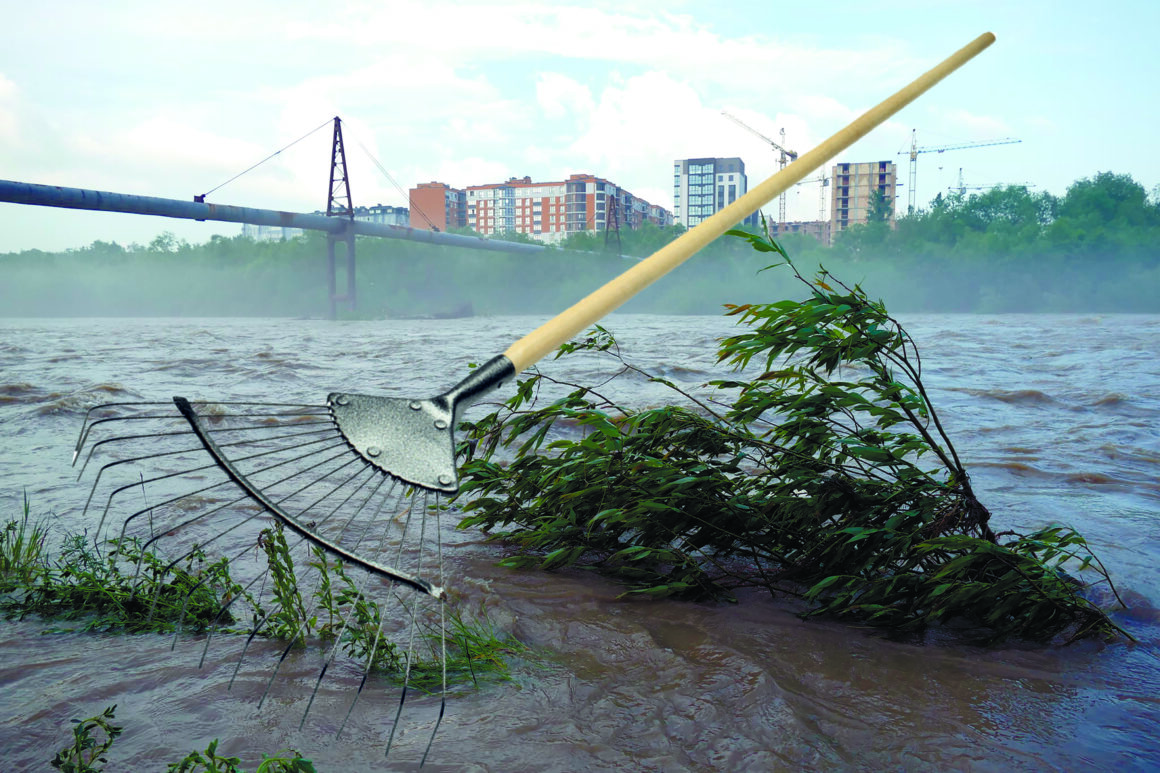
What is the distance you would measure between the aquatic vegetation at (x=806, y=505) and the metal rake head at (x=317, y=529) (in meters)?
0.82

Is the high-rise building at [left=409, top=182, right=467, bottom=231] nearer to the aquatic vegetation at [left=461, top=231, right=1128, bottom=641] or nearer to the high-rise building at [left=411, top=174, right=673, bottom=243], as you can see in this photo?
the high-rise building at [left=411, top=174, right=673, bottom=243]

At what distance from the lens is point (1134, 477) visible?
20.3 feet

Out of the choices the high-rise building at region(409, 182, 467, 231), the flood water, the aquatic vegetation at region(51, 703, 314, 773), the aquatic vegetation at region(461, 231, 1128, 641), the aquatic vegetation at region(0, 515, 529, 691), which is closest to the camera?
the aquatic vegetation at region(51, 703, 314, 773)

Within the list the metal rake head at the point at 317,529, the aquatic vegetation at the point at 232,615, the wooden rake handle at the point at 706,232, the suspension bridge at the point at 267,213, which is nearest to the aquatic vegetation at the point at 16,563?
the aquatic vegetation at the point at 232,615

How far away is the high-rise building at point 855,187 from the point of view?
10481 cm

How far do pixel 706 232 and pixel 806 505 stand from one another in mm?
1739

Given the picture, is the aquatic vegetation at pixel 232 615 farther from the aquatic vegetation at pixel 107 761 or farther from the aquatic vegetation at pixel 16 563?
the aquatic vegetation at pixel 107 761

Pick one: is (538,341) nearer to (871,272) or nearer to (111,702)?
(111,702)

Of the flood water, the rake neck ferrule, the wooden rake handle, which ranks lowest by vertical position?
the flood water

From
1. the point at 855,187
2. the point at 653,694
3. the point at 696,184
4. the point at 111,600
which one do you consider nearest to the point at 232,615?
the point at 111,600

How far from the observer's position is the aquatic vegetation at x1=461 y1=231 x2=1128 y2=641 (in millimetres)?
3180

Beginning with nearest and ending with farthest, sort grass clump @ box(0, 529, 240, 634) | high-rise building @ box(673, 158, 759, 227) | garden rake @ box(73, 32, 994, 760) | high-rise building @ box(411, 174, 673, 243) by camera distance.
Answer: garden rake @ box(73, 32, 994, 760), grass clump @ box(0, 529, 240, 634), high-rise building @ box(411, 174, 673, 243), high-rise building @ box(673, 158, 759, 227)

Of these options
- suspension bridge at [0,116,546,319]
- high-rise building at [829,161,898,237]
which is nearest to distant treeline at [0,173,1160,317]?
suspension bridge at [0,116,546,319]

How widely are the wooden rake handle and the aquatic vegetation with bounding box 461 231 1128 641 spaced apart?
27.2 inches
